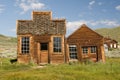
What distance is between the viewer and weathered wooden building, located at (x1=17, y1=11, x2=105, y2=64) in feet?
103

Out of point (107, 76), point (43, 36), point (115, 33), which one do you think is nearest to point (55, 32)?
point (43, 36)

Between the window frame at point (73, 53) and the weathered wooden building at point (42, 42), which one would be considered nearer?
the weathered wooden building at point (42, 42)

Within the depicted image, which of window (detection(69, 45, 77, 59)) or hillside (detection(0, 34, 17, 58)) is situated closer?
window (detection(69, 45, 77, 59))

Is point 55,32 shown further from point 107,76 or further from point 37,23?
point 107,76

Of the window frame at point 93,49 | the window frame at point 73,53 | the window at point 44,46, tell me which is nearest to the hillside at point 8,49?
the window at point 44,46

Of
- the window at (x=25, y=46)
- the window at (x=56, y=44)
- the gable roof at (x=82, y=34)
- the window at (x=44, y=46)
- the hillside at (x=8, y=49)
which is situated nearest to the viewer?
the window at (x=56, y=44)

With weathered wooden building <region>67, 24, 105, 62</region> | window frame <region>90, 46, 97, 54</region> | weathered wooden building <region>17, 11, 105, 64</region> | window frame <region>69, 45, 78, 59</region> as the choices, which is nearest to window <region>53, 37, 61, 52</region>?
weathered wooden building <region>17, 11, 105, 64</region>

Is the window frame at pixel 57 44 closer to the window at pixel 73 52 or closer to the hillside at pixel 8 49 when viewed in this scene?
the window at pixel 73 52

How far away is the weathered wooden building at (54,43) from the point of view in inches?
1235

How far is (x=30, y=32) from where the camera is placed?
3184 cm

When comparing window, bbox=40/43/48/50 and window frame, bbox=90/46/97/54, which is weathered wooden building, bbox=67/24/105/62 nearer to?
window frame, bbox=90/46/97/54

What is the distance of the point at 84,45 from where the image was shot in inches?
1249

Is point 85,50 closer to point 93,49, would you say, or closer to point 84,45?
point 84,45

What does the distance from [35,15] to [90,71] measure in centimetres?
1439
